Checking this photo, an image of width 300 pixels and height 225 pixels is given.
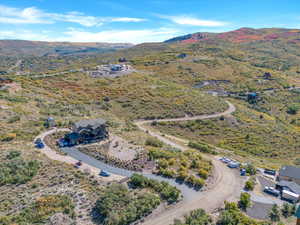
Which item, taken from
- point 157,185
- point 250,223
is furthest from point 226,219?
point 157,185

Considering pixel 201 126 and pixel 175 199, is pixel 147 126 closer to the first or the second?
pixel 201 126

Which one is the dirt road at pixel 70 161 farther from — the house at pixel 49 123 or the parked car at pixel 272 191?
the parked car at pixel 272 191

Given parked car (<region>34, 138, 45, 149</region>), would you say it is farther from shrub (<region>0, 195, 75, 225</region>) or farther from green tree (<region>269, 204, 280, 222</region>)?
green tree (<region>269, 204, 280, 222</region>)

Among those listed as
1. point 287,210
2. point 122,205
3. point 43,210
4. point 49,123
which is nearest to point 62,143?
point 49,123

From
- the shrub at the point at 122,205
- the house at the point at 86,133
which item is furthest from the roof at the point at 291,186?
the house at the point at 86,133

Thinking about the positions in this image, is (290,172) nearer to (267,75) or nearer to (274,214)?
(274,214)
